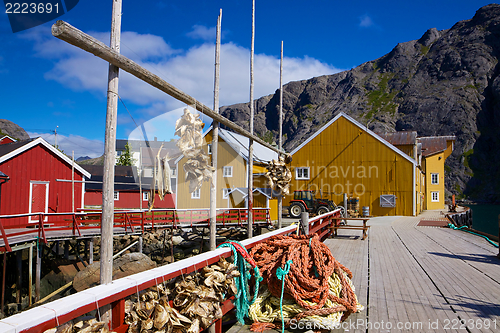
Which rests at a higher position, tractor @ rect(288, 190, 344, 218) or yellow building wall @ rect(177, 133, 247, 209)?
yellow building wall @ rect(177, 133, 247, 209)

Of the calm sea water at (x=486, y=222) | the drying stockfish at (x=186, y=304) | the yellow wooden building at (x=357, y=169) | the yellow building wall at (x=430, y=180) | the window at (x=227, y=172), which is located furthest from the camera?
the yellow building wall at (x=430, y=180)

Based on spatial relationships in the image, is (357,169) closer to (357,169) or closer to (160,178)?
(357,169)

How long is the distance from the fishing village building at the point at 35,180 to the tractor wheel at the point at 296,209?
41.6 feet

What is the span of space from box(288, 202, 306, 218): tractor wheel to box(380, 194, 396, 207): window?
7.28m

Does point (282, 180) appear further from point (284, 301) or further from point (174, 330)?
point (174, 330)

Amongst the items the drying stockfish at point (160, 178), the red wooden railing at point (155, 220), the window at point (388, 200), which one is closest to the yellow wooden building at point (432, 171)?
the window at point (388, 200)

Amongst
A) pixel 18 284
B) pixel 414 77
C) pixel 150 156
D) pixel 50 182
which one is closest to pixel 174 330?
pixel 150 156

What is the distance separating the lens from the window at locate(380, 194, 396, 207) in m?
23.5

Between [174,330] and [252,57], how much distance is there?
9256 mm

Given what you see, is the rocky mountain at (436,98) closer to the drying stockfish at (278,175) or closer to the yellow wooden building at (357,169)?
the yellow wooden building at (357,169)

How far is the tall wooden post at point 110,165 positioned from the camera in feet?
8.98

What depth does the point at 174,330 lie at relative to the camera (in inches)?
106

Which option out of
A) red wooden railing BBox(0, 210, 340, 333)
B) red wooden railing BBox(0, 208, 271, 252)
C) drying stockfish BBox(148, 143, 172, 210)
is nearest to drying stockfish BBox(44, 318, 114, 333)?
red wooden railing BBox(0, 210, 340, 333)

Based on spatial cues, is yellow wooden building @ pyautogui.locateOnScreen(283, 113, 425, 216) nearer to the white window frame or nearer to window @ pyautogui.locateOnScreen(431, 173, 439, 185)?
the white window frame
